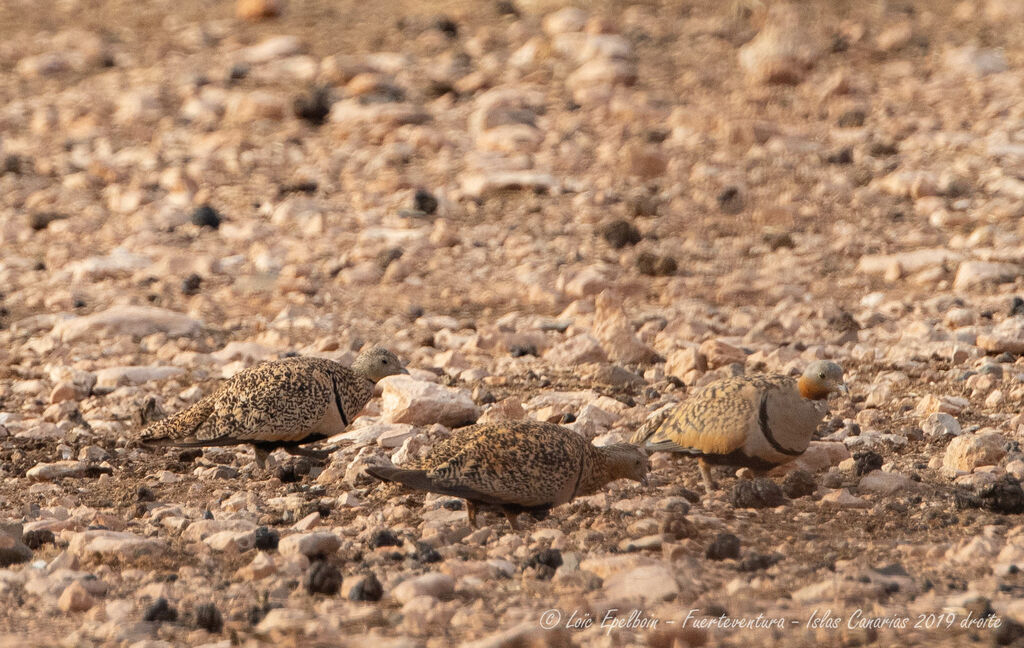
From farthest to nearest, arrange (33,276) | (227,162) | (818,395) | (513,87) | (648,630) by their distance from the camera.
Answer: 1. (513,87)
2. (227,162)
3. (33,276)
4. (818,395)
5. (648,630)

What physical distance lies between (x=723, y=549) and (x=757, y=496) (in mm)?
591

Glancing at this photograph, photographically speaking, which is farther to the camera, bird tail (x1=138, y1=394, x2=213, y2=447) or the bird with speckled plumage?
bird tail (x1=138, y1=394, x2=213, y2=447)

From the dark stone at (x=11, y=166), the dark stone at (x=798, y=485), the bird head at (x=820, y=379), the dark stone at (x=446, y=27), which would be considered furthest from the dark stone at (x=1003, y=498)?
the dark stone at (x=446, y=27)

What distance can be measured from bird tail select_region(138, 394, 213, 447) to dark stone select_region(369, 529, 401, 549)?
1237 mm

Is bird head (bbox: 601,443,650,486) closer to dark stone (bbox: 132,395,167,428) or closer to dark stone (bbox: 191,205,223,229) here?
dark stone (bbox: 132,395,167,428)

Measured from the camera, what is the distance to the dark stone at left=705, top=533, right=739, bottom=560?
449 cm

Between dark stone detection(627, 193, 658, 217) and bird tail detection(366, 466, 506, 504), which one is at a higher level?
bird tail detection(366, 466, 506, 504)

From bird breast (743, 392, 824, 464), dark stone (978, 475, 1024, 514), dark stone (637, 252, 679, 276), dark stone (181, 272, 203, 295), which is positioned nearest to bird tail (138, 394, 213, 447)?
bird breast (743, 392, 824, 464)

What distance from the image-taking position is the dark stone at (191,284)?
8.58m

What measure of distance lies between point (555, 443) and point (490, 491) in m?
0.33

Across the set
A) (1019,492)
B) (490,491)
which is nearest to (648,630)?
(490,491)

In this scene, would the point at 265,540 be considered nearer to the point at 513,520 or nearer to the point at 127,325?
A: the point at 513,520

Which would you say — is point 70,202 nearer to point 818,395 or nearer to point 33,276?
point 33,276

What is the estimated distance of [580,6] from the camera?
12680 millimetres
